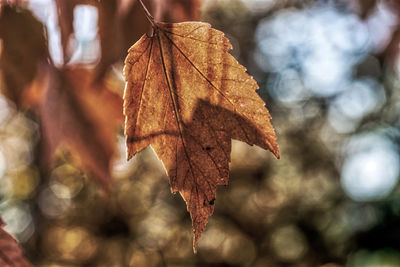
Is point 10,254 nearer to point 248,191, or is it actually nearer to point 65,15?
point 65,15

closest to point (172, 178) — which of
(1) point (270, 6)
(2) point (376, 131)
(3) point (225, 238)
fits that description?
(3) point (225, 238)

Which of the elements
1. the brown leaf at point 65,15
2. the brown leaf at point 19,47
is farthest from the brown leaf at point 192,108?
the brown leaf at point 19,47

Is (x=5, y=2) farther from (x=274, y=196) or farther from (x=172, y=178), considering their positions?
(x=274, y=196)

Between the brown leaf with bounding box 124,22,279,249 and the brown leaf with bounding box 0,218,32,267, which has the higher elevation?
the brown leaf with bounding box 124,22,279,249

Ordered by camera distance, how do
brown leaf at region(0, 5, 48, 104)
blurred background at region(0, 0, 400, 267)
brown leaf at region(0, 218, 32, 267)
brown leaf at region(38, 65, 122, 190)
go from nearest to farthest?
brown leaf at region(0, 218, 32, 267), brown leaf at region(0, 5, 48, 104), brown leaf at region(38, 65, 122, 190), blurred background at region(0, 0, 400, 267)

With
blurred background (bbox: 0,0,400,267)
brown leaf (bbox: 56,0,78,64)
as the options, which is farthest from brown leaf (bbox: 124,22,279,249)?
blurred background (bbox: 0,0,400,267)

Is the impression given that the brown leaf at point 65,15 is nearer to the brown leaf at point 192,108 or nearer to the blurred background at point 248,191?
the brown leaf at point 192,108

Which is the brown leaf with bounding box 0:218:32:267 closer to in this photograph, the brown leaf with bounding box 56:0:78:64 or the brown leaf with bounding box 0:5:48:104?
the brown leaf with bounding box 56:0:78:64
